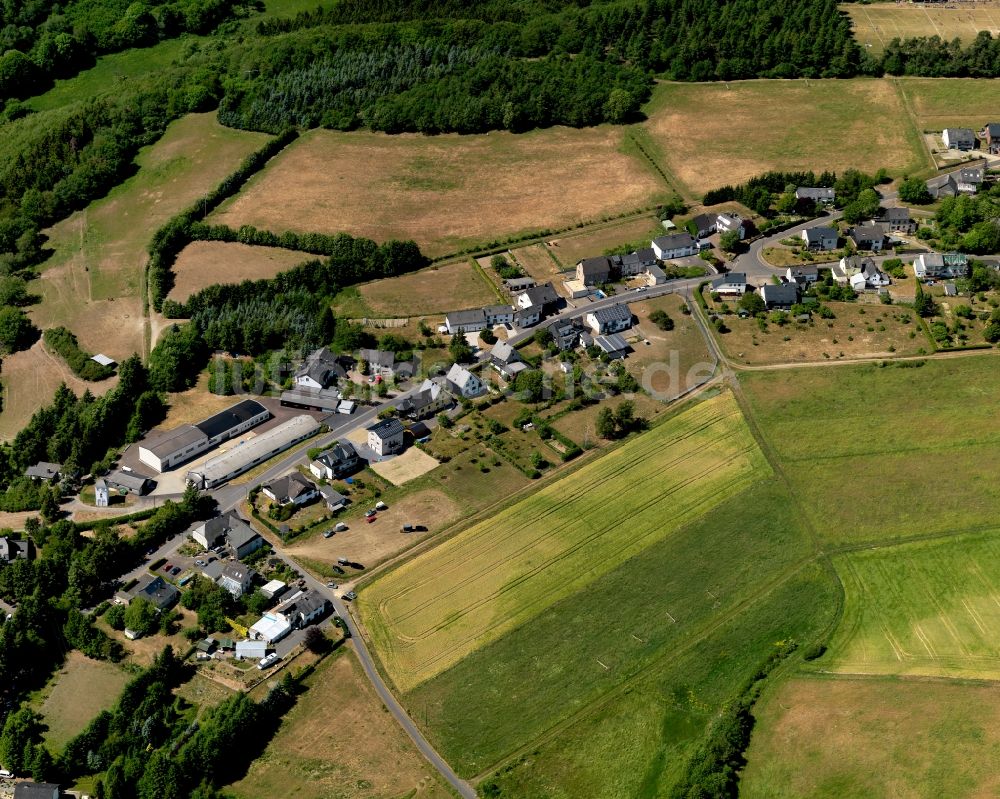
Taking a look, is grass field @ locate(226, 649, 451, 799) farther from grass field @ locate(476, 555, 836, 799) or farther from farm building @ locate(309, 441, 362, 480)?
farm building @ locate(309, 441, 362, 480)

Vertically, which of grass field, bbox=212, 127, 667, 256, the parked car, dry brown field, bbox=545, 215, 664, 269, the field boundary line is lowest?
the field boundary line

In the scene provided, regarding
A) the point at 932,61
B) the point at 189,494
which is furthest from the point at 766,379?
the point at 932,61

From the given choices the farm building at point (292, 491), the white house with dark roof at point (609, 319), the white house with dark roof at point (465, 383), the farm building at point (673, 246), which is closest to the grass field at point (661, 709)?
the farm building at point (292, 491)

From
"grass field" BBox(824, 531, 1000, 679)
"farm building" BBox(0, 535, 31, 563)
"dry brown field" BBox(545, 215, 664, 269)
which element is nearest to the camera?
"grass field" BBox(824, 531, 1000, 679)

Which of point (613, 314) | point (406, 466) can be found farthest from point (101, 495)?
point (613, 314)

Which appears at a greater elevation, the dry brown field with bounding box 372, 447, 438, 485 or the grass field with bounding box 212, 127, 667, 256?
the grass field with bounding box 212, 127, 667, 256

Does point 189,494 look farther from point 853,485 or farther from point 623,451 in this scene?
point 853,485

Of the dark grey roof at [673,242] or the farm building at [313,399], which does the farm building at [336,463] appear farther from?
the dark grey roof at [673,242]

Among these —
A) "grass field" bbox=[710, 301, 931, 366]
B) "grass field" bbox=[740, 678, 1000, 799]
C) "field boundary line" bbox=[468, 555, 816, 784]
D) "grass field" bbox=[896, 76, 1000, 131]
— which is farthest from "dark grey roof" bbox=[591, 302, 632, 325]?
"grass field" bbox=[896, 76, 1000, 131]
